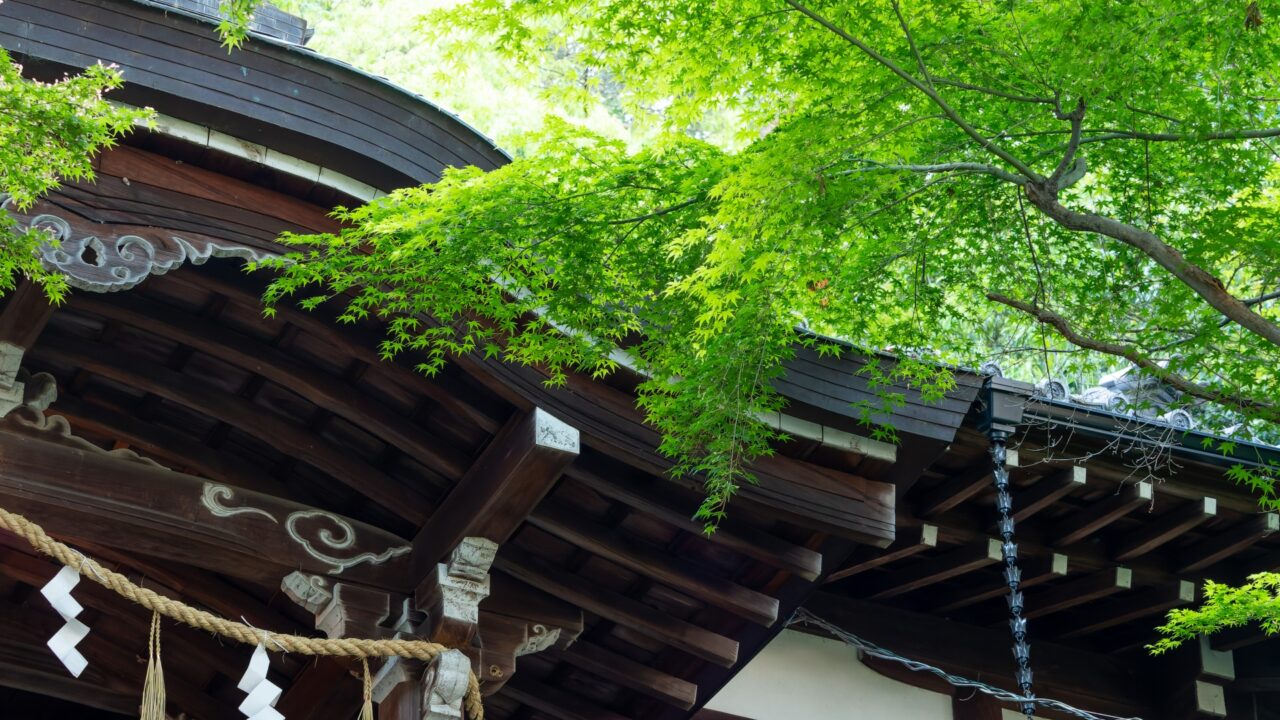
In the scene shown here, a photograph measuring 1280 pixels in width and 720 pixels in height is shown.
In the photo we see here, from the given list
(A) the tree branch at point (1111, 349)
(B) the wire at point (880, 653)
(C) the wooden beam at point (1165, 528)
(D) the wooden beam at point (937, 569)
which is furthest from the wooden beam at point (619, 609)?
(A) the tree branch at point (1111, 349)

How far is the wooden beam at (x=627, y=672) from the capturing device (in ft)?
23.8

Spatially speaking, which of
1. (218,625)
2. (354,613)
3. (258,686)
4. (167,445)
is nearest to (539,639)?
(354,613)

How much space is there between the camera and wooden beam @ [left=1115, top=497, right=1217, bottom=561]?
7328 millimetres

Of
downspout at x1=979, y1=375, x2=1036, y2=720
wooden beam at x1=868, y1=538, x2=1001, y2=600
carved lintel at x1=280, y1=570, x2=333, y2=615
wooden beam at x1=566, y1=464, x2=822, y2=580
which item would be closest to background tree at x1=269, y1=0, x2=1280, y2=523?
wooden beam at x1=566, y1=464, x2=822, y2=580

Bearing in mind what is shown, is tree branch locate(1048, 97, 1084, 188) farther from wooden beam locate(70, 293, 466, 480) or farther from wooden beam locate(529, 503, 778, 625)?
wooden beam locate(70, 293, 466, 480)

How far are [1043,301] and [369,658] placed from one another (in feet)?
11.7

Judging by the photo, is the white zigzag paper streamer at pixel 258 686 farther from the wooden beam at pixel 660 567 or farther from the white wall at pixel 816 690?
the white wall at pixel 816 690

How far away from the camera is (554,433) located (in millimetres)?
5797

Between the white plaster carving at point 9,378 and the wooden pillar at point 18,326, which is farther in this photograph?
the white plaster carving at point 9,378

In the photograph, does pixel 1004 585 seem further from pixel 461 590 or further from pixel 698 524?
pixel 461 590

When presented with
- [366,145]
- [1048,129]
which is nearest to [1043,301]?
[1048,129]

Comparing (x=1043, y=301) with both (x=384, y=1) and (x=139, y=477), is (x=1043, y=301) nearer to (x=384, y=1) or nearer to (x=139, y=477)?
(x=139, y=477)

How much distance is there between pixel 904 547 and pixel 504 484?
8.98 ft

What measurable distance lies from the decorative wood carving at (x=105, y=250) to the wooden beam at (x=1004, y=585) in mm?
5113
